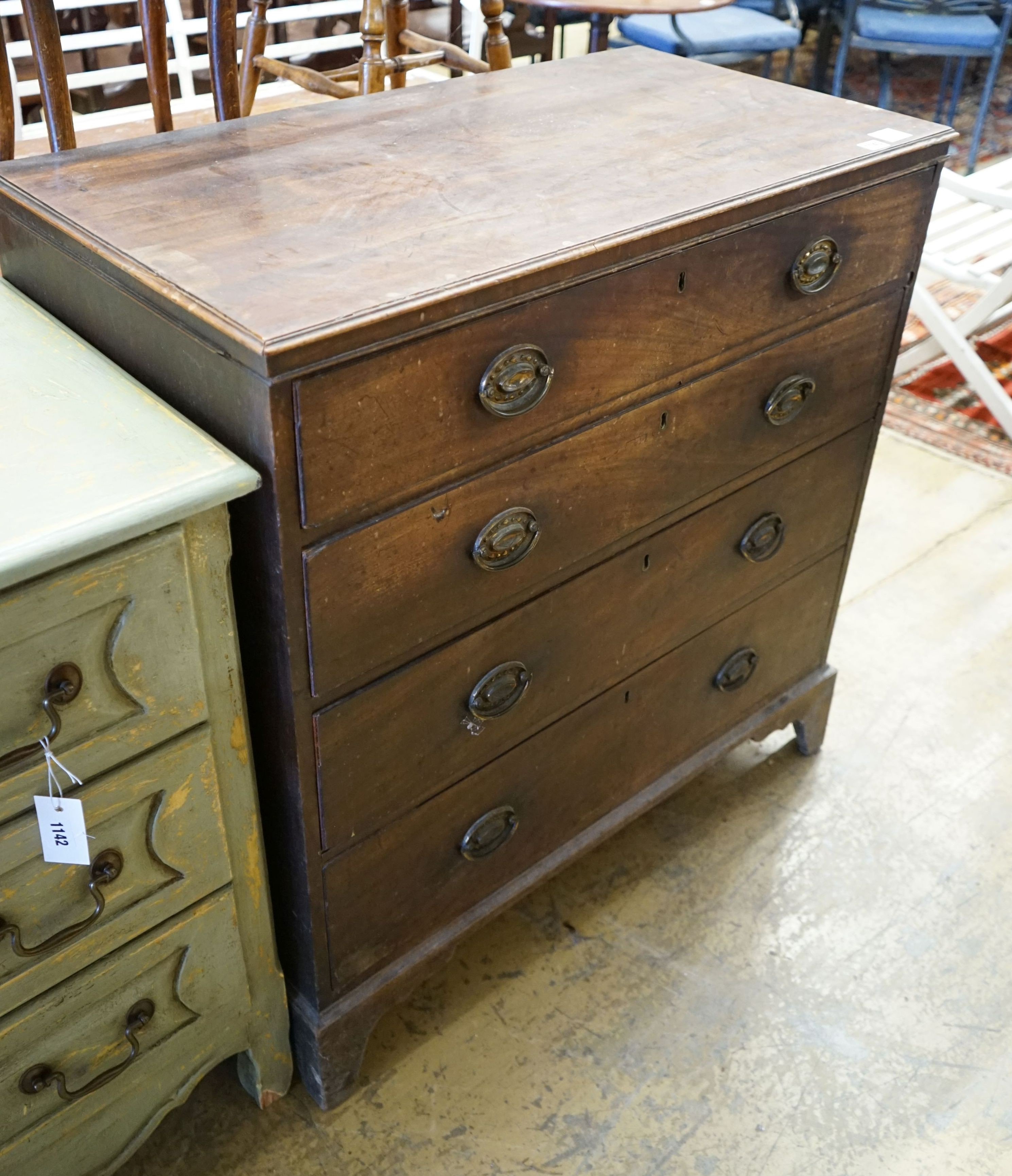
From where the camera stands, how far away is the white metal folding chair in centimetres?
313

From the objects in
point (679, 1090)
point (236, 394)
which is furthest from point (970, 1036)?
point (236, 394)

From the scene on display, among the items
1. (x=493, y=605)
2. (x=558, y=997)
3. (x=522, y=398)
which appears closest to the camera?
(x=522, y=398)

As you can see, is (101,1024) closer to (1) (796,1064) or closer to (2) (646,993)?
(2) (646,993)

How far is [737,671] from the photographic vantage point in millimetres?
1918

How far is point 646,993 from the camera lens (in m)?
1.78

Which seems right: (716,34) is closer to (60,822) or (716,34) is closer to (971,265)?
(971,265)

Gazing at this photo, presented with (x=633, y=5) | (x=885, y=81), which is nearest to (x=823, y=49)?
(x=885, y=81)

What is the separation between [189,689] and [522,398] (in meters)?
0.46

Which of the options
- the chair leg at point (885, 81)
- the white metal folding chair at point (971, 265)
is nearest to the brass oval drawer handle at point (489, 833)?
the white metal folding chair at point (971, 265)

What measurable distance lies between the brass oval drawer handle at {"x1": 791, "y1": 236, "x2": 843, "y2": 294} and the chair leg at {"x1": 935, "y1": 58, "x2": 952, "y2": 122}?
470 cm

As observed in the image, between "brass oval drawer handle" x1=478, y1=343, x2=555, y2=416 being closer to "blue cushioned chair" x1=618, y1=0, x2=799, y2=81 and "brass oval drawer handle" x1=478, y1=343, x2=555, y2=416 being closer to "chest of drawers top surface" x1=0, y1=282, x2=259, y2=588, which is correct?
"chest of drawers top surface" x1=0, y1=282, x2=259, y2=588

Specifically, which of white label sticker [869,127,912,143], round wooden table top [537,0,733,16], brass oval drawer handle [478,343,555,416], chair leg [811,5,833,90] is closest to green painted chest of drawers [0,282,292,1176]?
brass oval drawer handle [478,343,555,416]

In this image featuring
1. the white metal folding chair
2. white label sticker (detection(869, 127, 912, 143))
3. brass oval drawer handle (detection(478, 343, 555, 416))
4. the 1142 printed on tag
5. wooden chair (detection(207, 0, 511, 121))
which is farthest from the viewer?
the white metal folding chair

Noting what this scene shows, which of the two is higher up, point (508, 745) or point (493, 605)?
point (493, 605)
